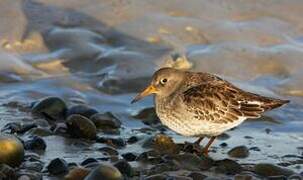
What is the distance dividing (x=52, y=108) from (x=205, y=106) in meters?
1.72

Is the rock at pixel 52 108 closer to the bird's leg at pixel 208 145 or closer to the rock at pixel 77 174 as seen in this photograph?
the bird's leg at pixel 208 145

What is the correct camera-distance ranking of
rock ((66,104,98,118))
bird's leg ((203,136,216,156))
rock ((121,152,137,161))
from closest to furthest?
rock ((121,152,137,161))
bird's leg ((203,136,216,156))
rock ((66,104,98,118))

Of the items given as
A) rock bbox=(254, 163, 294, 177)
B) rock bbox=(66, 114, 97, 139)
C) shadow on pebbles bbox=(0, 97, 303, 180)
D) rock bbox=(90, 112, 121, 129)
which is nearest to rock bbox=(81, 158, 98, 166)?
shadow on pebbles bbox=(0, 97, 303, 180)

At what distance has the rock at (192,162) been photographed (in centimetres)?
705

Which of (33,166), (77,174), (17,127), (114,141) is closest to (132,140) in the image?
(114,141)

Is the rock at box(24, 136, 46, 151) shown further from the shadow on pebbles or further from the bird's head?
the bird's head

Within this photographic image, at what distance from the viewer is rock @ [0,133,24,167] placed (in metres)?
6.79

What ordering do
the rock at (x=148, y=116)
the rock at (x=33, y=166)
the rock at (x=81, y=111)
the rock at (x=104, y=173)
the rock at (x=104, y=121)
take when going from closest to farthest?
the rock at (x=104, y=173) → the rock at (x=33, y=166) → the rock at (x=104, y=121) → the rock at (x=81, y=111) → the rock at (x=148, y=116)

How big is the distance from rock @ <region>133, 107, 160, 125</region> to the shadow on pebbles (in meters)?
0.01

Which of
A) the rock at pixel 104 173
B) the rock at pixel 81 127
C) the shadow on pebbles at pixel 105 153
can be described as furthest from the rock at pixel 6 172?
the rock at pixel 81 127

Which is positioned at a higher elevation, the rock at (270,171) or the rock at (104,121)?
the rock at (104,121)

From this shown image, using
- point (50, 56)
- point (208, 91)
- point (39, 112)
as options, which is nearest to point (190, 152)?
point (208, 91)

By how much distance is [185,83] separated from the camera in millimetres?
7734

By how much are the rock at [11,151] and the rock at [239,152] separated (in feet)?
6.36
